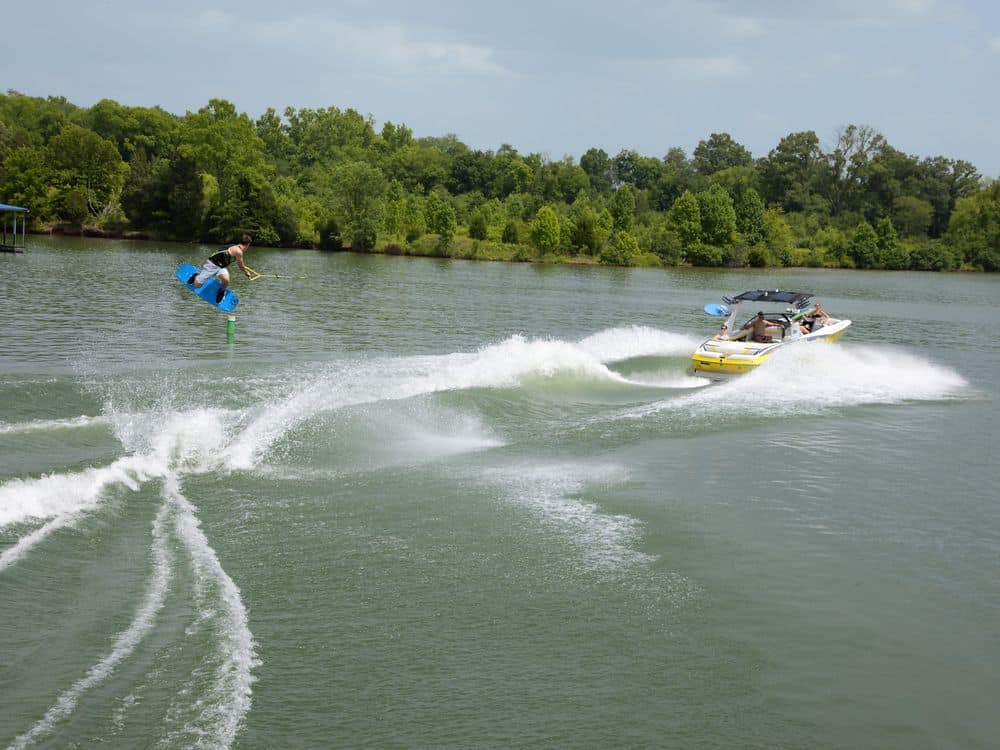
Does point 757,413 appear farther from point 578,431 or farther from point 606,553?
point 606,553

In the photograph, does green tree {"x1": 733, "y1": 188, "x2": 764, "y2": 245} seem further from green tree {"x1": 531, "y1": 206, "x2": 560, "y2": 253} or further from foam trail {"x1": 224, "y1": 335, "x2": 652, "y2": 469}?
foam trail {"x1": 224, "y1": 335, "x2": 652, "y2": 469}

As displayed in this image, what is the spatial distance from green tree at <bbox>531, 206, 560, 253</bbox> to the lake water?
70.7 meters

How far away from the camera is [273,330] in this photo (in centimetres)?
2878

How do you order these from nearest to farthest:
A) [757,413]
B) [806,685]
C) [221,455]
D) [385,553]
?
[806,685] → [385,553] → [221,455] → [757,413]

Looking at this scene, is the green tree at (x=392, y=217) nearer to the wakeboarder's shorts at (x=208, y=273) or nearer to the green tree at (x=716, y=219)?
the green tree at (x=716, y=219)

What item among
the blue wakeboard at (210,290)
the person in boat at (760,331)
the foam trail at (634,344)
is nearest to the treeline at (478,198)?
the foam trail at (634,344)

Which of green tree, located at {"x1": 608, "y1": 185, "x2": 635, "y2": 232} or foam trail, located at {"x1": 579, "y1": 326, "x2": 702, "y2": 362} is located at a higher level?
green tree, located at {"x1": 608, "y1": 185, "x2": 635, "y2": 232}

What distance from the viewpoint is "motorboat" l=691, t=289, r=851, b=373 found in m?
22.8

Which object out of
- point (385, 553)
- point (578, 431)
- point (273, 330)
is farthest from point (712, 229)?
point (385, 553)

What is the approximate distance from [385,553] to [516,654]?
2.56 m

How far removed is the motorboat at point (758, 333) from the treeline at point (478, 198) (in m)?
63.2

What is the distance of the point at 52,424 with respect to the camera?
14.2 m

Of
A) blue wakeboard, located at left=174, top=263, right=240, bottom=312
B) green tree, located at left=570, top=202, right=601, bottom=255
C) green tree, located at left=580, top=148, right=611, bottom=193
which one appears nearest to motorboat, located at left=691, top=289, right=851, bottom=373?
blue wakeboard, located at left=174, top=263, right=240, bottom=312

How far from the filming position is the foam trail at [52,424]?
13.8 meters
